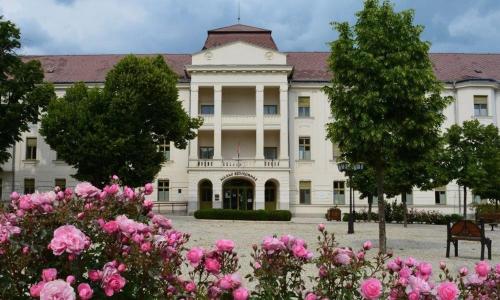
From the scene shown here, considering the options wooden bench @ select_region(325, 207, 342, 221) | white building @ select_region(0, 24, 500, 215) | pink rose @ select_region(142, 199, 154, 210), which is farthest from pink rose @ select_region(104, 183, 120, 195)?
white building @ select_region(0, 24, 500, 215)

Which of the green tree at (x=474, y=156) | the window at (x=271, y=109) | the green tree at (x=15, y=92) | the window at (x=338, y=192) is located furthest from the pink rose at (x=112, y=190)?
the window at (x=271, y=109)

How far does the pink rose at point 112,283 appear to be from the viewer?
2784 mm

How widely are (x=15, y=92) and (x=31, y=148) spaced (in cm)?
1497

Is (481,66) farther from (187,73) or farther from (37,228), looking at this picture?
(37,228)

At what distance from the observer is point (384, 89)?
43.3 feet

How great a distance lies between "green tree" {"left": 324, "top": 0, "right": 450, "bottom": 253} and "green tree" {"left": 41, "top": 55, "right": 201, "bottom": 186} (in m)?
14.8

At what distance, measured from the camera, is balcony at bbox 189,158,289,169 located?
38469mm

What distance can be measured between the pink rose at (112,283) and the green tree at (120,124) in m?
23.6

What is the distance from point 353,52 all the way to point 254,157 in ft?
86.9

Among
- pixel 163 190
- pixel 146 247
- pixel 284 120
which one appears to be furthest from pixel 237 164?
pixel 146 247

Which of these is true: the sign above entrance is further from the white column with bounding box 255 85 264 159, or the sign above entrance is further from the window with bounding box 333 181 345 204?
the window with bounding box 333 181 345 204

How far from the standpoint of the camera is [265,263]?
3266mm

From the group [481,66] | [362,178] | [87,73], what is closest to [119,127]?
[362,178]

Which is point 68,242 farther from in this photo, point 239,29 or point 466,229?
point 239,29
